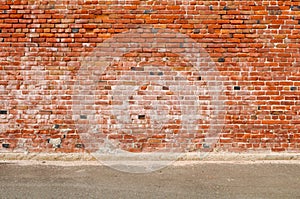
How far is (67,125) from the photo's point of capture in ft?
15.9

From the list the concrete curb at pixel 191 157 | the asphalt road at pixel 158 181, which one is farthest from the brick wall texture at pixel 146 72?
the asphalt road at pixel 158 181

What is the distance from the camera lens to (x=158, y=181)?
13.2 feet

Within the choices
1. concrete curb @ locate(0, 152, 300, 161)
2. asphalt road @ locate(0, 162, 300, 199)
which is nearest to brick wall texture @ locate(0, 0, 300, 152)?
concrete curb @ locate(0, 152, 300, 161)

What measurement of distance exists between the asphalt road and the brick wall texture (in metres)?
0.48

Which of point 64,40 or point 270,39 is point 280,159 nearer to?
point 270,39

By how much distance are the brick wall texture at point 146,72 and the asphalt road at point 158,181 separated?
481 millimetres

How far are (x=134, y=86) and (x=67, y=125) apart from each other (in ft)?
3.94

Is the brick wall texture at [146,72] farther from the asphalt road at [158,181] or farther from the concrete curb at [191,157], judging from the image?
the asphalt road at [158,181]

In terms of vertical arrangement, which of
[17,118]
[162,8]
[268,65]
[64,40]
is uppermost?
[162,8]

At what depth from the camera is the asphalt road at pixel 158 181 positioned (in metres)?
3.63

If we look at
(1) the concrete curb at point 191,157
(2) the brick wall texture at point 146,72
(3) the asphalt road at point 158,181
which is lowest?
(3) the asphalt road at point 158,181

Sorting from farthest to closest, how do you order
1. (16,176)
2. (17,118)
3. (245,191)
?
(17,118)
(16,176)
(245,191)

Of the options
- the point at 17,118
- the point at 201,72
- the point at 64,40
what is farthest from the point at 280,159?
the point at 17,118

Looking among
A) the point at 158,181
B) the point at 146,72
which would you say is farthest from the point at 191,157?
the point at 146,72
